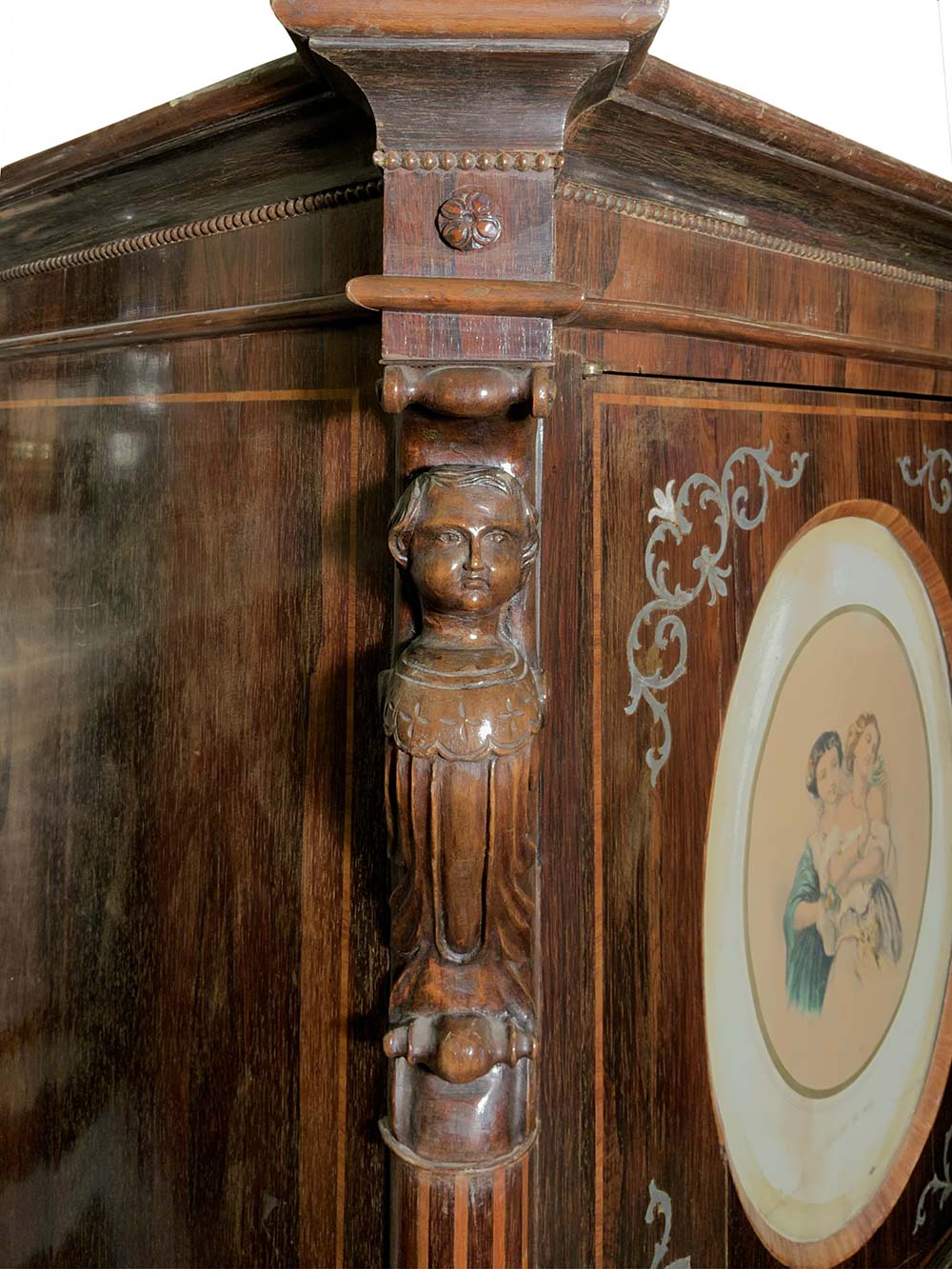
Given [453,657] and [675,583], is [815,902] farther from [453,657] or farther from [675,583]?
[453,657]

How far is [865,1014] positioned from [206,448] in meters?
0.65

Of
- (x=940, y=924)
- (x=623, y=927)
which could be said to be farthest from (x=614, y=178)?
(x=940, y=924)

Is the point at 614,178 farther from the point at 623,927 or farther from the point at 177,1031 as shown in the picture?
the point at 177,1031

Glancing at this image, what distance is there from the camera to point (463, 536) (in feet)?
1.78

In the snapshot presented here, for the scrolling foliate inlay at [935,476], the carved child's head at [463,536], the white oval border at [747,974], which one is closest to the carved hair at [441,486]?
the carved child's head at [463,536]

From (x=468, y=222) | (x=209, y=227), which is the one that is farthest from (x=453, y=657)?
(x=209, y=227)

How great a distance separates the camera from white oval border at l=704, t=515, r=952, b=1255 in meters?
0.76

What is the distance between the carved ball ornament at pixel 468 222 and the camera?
1.75ft

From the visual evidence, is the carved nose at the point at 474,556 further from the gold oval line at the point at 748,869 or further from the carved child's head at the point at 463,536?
the gold oval line at the point at 748,869

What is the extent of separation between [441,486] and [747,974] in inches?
16.9

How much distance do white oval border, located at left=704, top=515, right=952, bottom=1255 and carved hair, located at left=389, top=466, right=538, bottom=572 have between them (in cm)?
26

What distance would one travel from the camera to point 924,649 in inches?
38.0

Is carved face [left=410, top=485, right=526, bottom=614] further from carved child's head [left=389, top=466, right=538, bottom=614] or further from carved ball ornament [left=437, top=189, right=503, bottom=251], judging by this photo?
carved ball ornament [left=437, top=189, right=503, bottom=251]

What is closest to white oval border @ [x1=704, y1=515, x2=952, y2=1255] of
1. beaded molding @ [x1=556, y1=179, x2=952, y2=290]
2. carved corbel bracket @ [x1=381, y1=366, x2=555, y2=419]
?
beaded molding @ [x1=556, y1=179, x2=952, y2=290]
